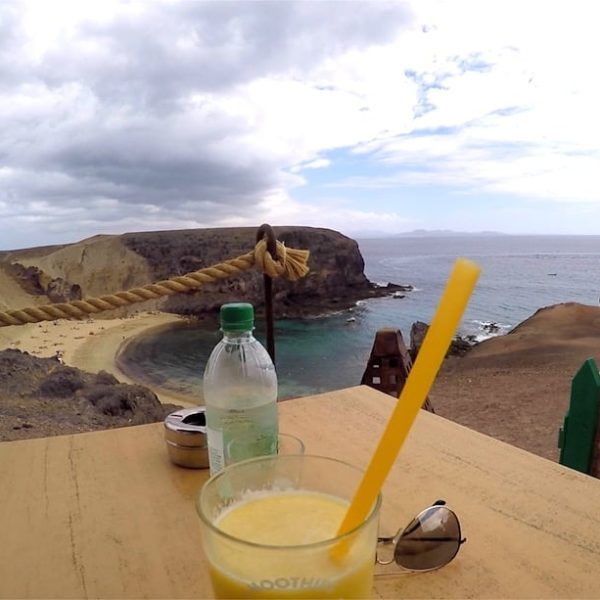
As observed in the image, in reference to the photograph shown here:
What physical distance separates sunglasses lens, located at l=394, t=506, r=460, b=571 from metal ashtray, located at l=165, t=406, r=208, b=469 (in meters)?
0.41

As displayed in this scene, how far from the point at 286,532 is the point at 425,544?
289 mm

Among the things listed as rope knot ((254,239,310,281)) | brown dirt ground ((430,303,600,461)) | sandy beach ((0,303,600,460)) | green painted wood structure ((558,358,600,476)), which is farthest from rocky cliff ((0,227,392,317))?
rope knot ((254,239,310,281))

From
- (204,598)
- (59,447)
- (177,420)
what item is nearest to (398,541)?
(204,598)

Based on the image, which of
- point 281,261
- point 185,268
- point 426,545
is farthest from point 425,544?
point 185,268

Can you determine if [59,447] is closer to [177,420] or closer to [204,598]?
[177,420]

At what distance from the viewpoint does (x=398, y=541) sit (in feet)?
2.32

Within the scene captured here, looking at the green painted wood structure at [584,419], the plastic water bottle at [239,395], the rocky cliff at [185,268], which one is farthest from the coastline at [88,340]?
the plastic water bottle at [239,395]

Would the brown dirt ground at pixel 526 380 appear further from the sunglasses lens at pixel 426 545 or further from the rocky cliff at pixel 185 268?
the rocky cliff at pixel 185 268

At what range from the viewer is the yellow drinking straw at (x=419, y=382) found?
387mm

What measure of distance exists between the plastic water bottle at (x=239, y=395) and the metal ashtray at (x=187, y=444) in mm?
110

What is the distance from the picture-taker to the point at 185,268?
32.2 metres

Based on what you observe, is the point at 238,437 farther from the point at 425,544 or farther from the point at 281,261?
the point at 281,261

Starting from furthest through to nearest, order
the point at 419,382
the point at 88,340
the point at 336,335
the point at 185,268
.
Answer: the point at 185,268
the point at 336,335
the point at 88,340
the point at 419,382

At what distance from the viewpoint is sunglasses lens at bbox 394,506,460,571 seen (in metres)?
0.70
